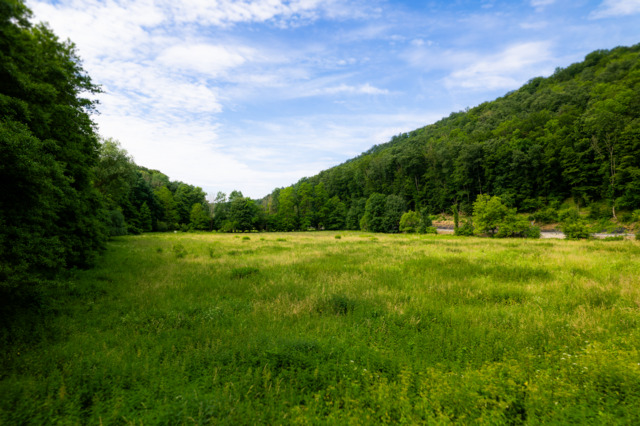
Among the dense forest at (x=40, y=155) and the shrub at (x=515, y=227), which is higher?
the dense forest at (x=40, y=155)

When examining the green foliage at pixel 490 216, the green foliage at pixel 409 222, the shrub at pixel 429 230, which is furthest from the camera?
the green foliage at pixel 409 222

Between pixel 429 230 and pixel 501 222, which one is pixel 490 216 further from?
pixel 429 230

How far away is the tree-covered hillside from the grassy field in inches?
Result: 2477

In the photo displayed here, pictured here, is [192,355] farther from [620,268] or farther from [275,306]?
[620,268]

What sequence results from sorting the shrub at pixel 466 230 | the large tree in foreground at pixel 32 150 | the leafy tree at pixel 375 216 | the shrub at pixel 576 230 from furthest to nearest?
the leafy tree at pixel 375 216 → the shrub at pixel 466 230 → the shrub at pixel 576 230 → the large tree in foreground at pixel 32 150

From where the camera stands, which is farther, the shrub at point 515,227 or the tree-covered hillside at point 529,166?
the tree-covered hillside at point 529,166

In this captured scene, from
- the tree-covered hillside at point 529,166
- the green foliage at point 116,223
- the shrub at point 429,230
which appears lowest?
the shrub at point 429,230

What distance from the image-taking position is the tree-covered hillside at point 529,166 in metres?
53.4

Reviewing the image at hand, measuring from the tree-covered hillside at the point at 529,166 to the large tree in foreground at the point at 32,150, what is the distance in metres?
62.7

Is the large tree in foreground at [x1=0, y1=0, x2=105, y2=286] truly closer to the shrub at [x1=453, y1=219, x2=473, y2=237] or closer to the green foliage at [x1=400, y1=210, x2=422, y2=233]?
the shrub at [x1=453, y1=219, x2=473, y2=237]

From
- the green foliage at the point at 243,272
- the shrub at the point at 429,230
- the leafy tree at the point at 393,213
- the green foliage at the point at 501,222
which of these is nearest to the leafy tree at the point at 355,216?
Result: the leafy tree at the point at 393,213

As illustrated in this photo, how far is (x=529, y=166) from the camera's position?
65.6 m

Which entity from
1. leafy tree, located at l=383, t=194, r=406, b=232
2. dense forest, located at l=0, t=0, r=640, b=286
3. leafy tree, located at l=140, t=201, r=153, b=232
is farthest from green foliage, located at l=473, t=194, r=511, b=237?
leafy tree, located at l=140, t=201, r=153, b=232

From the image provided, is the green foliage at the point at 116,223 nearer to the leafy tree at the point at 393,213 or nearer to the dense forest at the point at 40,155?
the dense forest at the point at 40,155
